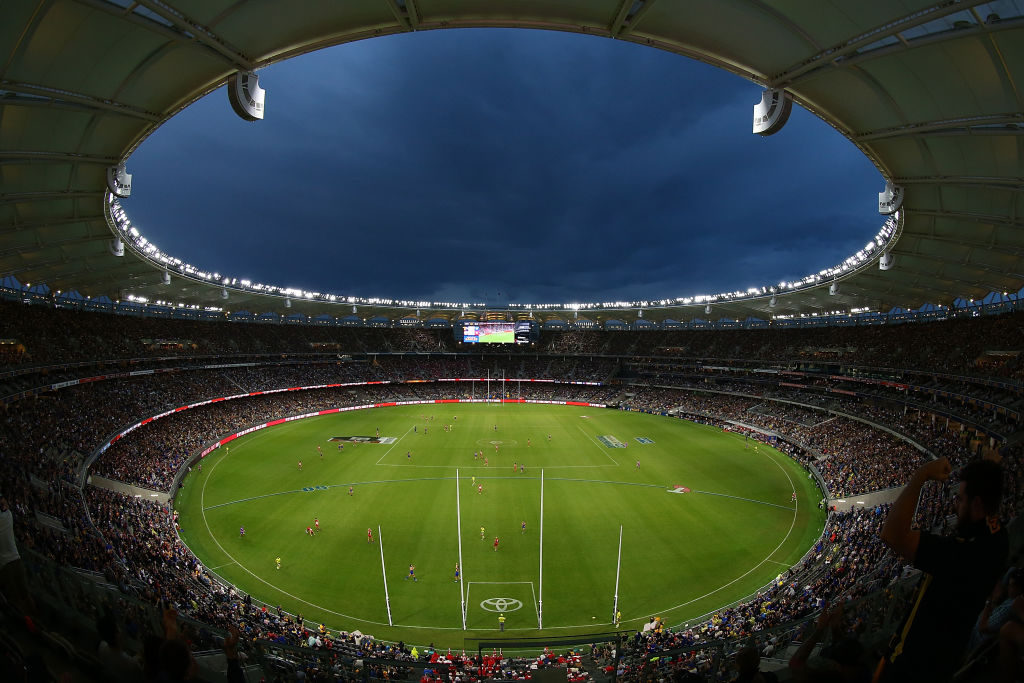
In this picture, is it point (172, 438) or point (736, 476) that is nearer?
point (736, 476)

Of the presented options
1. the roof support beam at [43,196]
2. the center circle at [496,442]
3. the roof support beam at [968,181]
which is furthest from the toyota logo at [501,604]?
the center circle at [496,442]

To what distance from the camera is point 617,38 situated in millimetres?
11500

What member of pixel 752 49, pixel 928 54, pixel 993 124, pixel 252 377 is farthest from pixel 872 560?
pixel 252 377

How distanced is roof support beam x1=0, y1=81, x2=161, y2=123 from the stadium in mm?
89

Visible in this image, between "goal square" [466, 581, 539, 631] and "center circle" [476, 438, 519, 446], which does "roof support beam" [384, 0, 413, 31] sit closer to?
"goal square" [466, 581, 539, 631]

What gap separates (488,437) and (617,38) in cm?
4636

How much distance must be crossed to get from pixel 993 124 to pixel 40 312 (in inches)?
2471

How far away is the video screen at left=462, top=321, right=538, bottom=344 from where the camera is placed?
91250mm

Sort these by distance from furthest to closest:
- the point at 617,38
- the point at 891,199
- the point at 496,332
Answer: the point at 496,332
the point at 891,199
the point at 617,38

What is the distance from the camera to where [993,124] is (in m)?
13.4

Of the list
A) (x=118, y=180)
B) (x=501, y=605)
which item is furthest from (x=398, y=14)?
(x=501, y=605)

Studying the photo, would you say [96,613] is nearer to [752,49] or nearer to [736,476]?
[752,49]

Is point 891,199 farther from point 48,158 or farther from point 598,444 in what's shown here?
point 598,444

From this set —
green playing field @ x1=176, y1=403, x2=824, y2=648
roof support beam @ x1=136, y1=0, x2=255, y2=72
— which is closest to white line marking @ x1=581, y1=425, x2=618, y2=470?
green playing field @ x1=176, y1=403, x2=824, y2=648
